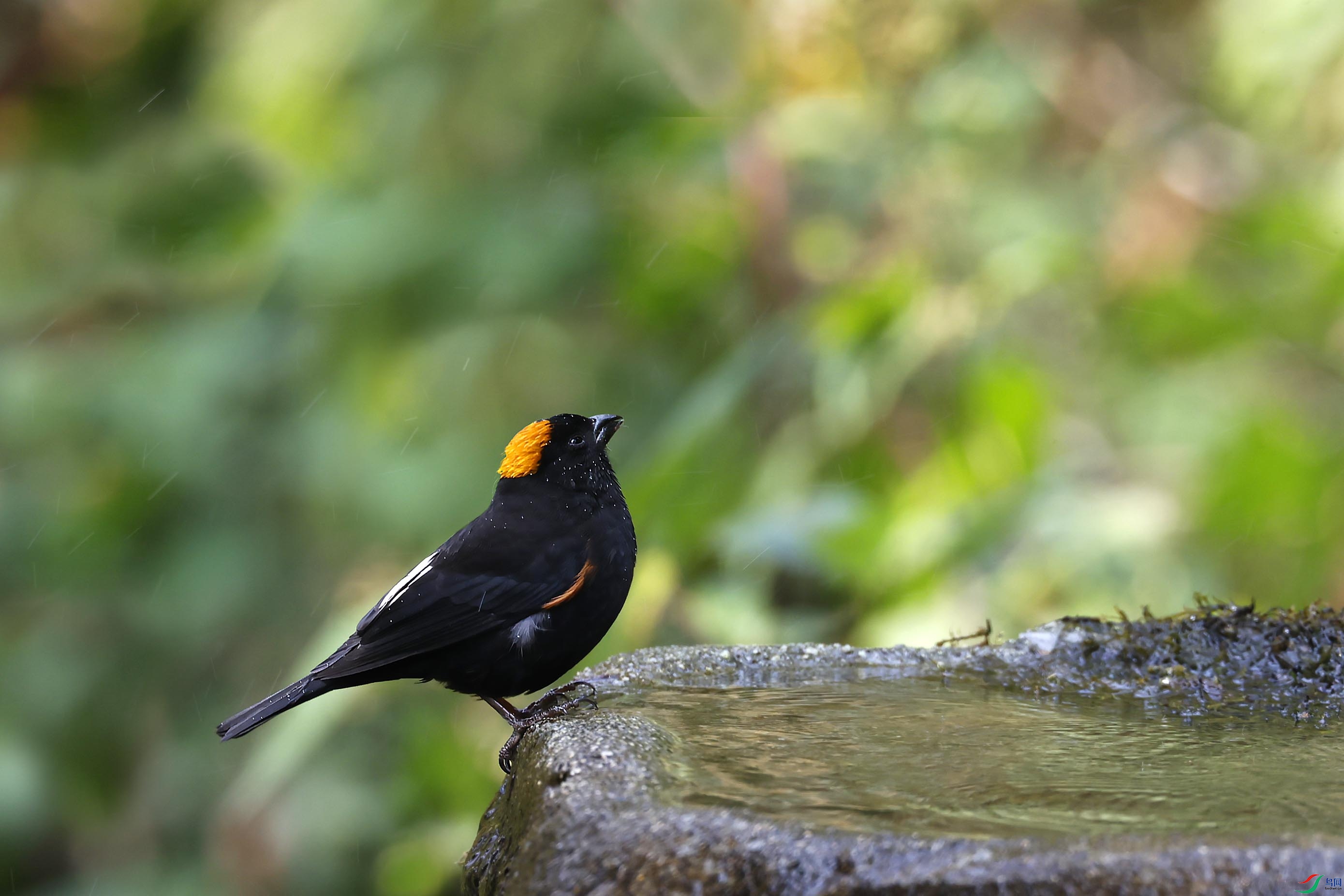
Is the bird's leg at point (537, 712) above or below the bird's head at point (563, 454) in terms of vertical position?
below

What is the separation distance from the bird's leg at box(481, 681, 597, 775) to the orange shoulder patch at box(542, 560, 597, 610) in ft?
0.60

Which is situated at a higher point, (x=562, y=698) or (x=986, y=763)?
(x=562, y=698)

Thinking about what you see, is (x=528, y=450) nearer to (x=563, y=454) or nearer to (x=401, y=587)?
(x=563, y=454)

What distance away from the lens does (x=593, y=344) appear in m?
5.25

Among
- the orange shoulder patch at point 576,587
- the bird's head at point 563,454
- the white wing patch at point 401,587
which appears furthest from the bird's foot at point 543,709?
the bird's head at point 563,454

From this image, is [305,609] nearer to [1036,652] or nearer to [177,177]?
[177,177]

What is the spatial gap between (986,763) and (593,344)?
3.61m

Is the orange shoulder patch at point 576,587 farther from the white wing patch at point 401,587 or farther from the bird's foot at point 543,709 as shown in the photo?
the white wing patch at point 401,587

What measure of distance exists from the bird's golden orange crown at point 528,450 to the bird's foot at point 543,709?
657 millimetres

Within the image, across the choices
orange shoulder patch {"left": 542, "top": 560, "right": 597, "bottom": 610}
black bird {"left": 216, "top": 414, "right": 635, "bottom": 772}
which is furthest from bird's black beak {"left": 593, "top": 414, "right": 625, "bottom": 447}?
orange shoulder patch {"left": 542, "top": 560, "right": 597, "bottom": 610}

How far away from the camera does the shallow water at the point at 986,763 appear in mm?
1479

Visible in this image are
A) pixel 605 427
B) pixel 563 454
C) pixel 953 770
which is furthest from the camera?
pixel 605 427

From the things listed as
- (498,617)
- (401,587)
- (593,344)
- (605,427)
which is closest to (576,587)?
(498,617)

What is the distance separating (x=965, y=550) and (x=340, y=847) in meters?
2.81
